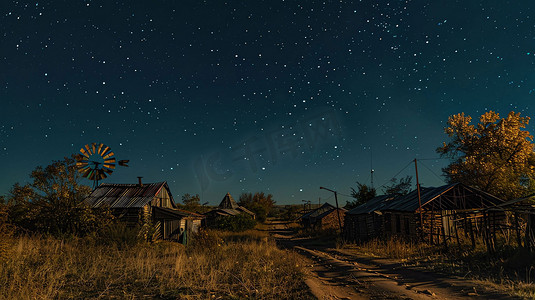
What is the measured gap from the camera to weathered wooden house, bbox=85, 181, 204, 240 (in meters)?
27.0

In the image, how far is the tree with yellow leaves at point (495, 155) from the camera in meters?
27.2

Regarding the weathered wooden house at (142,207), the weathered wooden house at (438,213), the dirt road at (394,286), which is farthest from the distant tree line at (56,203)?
the weathered wooden house at (438,213)

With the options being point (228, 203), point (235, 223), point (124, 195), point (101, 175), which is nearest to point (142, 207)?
point (124, 195)

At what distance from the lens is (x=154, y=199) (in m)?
29.6

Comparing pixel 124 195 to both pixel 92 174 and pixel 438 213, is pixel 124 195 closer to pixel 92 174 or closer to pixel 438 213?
pixel 92 174

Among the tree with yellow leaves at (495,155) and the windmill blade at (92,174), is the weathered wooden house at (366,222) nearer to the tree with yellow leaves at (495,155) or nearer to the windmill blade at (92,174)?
the tree with yellow leaves at (495,155)

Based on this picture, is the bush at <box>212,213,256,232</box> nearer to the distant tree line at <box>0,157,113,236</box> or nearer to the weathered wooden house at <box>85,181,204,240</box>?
the weathered wooden house at <box>85,181,204,240</box>

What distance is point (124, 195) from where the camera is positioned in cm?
2944

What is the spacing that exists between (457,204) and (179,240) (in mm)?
25681

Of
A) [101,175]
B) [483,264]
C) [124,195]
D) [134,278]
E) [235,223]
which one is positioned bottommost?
[235,223]

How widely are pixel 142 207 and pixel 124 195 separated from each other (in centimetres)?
394

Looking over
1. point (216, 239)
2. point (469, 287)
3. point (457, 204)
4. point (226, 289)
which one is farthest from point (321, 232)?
point (226, 289)

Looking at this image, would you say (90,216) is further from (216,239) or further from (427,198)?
(427,198)

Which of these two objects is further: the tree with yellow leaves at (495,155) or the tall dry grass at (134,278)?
the tree with yellow leaves at (495,155)
